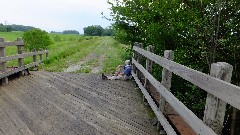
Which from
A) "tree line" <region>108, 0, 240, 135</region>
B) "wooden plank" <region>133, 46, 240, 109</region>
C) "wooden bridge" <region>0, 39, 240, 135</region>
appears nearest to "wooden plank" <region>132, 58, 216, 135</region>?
"wooden bridge" <region>0, 39, 240, 135</region>

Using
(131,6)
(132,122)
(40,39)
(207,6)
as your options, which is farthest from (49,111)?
(40,39)

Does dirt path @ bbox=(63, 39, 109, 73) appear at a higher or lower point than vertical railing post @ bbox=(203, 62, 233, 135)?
lower

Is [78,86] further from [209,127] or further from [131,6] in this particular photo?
[209,127]

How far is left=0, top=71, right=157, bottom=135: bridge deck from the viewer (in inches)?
219

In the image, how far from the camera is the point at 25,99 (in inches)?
301

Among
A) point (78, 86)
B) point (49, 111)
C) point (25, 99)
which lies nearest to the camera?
point (49, 111)

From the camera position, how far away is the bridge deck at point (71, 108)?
5.57m

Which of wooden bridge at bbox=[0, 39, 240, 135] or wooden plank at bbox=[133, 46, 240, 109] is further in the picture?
wooden bridge at bbox=[0, 39, 240, 135]

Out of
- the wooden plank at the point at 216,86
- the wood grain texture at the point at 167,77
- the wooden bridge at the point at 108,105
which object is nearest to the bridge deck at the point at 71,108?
the wooden bridge at the point at 108,105

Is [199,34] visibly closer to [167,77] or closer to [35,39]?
[167,77]

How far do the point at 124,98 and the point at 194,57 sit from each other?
8.47ft

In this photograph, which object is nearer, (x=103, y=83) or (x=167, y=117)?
(x=167, y=117)

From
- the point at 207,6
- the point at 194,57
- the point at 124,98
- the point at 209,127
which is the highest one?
the point at 207,6

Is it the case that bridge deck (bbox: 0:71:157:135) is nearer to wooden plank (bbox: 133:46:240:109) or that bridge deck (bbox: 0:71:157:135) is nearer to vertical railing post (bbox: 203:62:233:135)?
wooden plank (bbox: 133:46:240:109)
